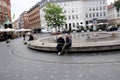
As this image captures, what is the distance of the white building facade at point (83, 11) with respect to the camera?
9512cm

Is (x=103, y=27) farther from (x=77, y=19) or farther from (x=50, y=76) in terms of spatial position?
(x=50, y=76)

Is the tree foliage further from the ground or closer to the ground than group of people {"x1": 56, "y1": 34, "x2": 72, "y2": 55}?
further from the ground

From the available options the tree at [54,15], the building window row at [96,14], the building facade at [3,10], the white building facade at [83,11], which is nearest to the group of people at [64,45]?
the tree at [54,15]

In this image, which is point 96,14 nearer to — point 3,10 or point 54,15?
point 54,15

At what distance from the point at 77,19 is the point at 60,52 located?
79759mm

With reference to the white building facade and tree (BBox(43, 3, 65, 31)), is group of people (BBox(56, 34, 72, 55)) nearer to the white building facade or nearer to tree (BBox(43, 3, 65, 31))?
tree (BBox(43, 3, 65, 31))

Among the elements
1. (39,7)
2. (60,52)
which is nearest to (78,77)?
(60,52)

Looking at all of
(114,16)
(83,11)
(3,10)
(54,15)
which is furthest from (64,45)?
(114,16)

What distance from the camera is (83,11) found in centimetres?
9612

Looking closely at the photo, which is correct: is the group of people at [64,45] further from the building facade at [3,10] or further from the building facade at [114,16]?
the building facade at [114,16]

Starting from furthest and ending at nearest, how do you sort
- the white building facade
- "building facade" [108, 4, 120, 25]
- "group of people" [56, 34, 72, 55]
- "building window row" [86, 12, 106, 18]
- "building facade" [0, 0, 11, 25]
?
"building facade" [108, 4, 120, 25] < "building window row" [86, 12, 106, 18] < the white building facade < "building facade" [0, 0, 11, 25] < "group of people" [56, 34, 72, 55]

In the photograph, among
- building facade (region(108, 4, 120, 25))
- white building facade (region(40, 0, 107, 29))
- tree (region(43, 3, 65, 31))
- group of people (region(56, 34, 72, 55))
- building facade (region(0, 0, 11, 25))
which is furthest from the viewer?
building facade (region(108, 4, 120, 25))

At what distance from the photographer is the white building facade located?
95125mm

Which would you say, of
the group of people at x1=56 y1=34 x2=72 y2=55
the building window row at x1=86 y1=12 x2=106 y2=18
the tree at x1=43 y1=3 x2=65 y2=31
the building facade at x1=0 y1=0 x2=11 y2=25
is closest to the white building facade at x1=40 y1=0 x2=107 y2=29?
the building window row at x1=86 y1=12 x2=106 y2=18
